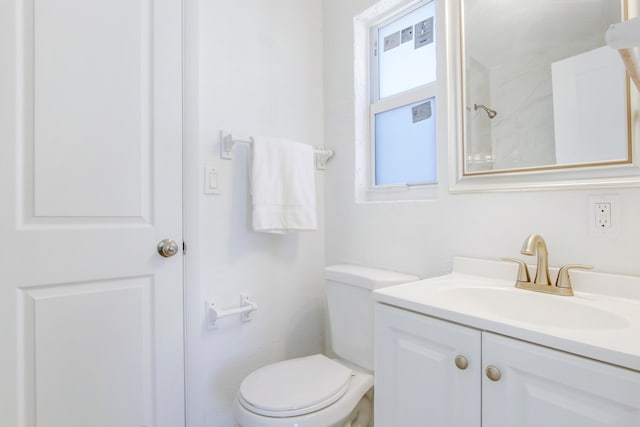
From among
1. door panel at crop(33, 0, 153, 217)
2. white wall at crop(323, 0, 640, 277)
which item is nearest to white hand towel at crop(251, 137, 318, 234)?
white wall at crop(323, 0, 640, 277)

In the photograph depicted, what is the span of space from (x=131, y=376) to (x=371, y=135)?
1.46m

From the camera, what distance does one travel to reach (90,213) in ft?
3.61

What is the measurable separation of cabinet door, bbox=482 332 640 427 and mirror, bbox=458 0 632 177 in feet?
1.94

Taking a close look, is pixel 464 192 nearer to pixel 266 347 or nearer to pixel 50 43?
pixel 266 347

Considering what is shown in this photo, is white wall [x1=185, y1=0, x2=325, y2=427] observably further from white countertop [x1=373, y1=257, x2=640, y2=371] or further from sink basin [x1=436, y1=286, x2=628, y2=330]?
sink basin [x1=436, y1=286, x2=628, y2=330]

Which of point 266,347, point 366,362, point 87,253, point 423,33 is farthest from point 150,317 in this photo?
point 423,33

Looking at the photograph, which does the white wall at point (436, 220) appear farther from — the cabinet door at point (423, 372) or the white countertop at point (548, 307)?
the cabinet door at point (423, 372)

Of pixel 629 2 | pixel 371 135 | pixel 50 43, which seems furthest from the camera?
pixel 371 135

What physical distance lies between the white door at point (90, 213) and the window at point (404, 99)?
0.94m

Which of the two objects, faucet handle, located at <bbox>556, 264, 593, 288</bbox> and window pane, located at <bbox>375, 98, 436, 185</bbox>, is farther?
window pane, located at <bbox>375, 98, 436, 185</bbox>

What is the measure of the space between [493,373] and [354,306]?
68 centimetres

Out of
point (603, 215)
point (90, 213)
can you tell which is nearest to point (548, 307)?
point (603, 215)

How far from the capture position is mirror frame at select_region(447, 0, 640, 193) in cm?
82

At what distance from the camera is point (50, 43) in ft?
3.41
